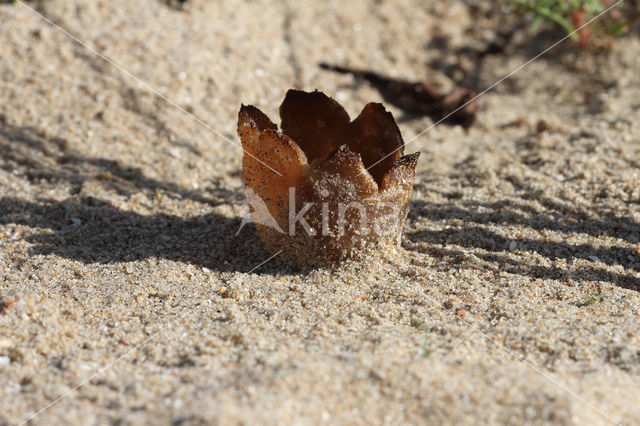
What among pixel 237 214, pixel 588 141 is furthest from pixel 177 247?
pixel 588 141

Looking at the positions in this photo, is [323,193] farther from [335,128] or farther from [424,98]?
[424,98]

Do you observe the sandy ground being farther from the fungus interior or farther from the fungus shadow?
the fungus interior

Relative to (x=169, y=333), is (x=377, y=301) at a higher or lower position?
higher

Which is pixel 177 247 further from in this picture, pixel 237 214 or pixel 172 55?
pixel 172 55

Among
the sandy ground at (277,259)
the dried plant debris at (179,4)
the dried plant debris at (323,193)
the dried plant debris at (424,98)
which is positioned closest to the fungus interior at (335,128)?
the dried plant debris at (323,193)

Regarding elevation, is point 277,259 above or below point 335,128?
below

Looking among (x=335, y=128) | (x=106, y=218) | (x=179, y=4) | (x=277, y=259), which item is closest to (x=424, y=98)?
(x=335, y=128)
